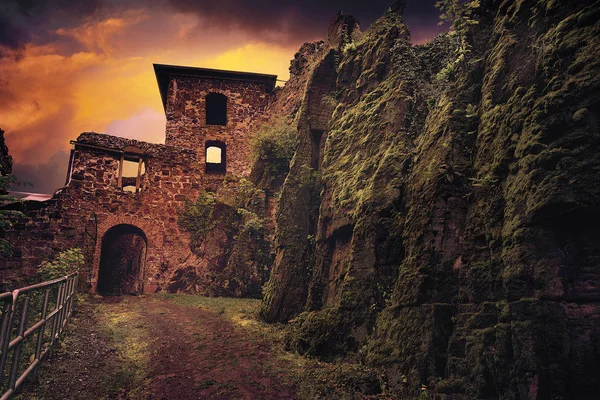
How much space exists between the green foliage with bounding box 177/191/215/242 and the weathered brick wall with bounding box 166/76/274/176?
4267 mm

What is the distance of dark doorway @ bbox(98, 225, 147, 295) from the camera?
15852 mm

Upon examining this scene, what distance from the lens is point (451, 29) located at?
7.01m

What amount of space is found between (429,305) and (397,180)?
2649mm

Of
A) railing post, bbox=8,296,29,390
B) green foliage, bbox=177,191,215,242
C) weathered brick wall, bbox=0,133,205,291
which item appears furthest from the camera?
green foliage, bbox=177,191,215,242

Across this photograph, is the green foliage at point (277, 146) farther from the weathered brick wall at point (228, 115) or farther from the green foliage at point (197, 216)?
the weathered brick wall at point (228, 115)

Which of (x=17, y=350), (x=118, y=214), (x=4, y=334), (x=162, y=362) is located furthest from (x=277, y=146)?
(x=4, y=334)

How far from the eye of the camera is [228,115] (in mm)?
20141

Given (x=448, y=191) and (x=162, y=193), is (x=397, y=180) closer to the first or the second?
(x=448, y=191)

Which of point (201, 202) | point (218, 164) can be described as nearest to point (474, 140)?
point (201, 202)

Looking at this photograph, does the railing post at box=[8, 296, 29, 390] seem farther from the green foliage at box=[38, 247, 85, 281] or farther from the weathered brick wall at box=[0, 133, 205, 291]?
the weathered brick wall at box=[0, 133, 205, 291]

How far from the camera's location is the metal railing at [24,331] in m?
3.44

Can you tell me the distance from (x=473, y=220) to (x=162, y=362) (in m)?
6.19

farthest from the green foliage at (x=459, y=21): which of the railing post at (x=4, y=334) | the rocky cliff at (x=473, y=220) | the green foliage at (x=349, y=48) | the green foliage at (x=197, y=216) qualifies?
the green foliage at (x=197, y=216)

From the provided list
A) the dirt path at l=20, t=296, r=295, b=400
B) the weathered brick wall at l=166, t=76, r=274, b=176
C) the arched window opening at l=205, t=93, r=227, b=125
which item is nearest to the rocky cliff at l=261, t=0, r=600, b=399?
the dirt path at l=20, t=296, r=295, b=400
